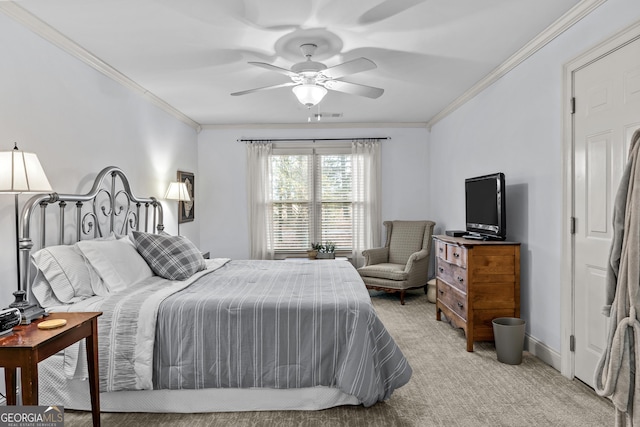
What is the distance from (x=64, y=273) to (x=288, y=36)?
233cm

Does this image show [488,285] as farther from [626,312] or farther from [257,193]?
[257,193]

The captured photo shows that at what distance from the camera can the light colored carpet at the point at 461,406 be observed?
8.03 feet

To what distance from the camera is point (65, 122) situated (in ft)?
10.5

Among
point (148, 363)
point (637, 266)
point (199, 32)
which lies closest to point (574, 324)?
point (637, 266)

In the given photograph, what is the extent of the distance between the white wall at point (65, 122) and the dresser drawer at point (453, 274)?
3377mm

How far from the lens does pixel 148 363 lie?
2447 mm

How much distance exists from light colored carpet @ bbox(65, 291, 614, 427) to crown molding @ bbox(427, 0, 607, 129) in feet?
8.38

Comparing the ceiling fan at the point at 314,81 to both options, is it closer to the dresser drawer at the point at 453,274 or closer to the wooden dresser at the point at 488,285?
the wooden dresser at the point at 488,285

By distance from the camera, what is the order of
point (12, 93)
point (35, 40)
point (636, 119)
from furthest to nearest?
1. point (35, 40)
2. point (12, 93)
3. point (636, 119)

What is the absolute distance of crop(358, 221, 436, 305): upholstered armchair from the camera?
5520 mm

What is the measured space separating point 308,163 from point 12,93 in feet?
14.3

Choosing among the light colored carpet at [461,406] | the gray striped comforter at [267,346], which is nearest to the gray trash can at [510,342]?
the light colored carpet at [461,406]

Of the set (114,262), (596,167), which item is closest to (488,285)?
(596,167)

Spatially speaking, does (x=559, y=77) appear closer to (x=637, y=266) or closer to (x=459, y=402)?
(x=637, y=266)
